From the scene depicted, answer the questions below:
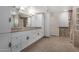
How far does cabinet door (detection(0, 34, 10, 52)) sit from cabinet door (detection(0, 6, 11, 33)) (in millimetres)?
84

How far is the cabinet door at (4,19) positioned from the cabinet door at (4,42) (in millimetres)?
84

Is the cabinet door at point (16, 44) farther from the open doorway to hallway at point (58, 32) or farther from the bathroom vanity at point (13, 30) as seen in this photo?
the open doorway to hallway at point (58, 32)

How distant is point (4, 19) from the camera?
1.95m

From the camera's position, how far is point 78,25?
2.29 metres

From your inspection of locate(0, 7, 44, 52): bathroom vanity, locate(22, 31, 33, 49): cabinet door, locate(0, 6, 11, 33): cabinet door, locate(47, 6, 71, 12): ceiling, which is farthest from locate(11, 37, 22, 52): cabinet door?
locate(47, 6, 71, 12): ceiling

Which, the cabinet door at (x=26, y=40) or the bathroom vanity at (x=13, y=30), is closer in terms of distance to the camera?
the bathroom vanity at (x=13, y=30)

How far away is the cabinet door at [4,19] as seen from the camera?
193cm

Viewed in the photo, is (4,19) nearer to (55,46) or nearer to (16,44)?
(16,44)

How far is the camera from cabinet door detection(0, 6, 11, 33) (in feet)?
6.32

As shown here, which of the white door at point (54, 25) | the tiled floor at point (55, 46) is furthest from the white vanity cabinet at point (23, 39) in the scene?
the white door at point (54, 25)

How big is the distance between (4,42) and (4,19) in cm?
36
